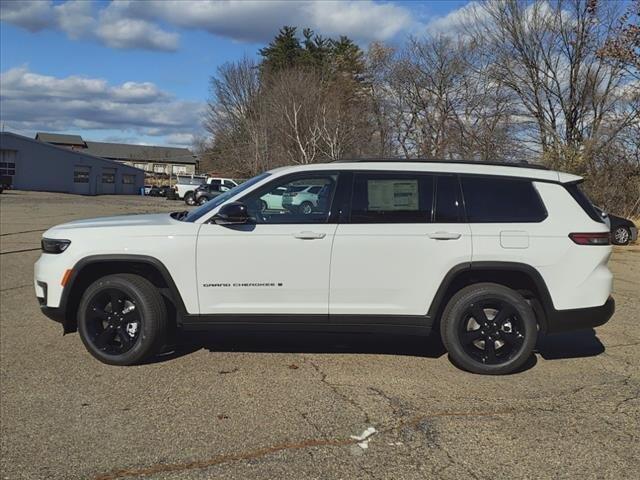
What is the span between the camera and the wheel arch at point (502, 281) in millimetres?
4965

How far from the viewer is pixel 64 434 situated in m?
4.06

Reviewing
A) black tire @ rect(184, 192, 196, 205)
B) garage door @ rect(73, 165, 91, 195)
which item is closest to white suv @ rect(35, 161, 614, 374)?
black tire @ rect(184, 192, 196, 205)

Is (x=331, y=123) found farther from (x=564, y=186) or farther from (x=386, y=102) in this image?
(x=564, y=186)

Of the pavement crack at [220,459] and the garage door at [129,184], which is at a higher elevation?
the garage door at [129,184]

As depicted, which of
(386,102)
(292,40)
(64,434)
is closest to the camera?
(64,434)

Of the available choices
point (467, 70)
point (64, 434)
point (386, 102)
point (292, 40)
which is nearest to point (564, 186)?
point (64, 434)

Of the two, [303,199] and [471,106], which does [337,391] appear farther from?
[471,106]

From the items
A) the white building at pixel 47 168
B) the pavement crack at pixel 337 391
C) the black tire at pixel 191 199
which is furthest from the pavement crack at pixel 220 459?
the white building at pixel 47 168

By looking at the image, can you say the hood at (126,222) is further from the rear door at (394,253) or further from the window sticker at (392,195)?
the window sticker at (392,195)

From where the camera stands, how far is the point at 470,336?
5.07 meters

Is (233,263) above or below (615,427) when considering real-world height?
above

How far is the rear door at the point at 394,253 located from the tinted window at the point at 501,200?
147 millimetres

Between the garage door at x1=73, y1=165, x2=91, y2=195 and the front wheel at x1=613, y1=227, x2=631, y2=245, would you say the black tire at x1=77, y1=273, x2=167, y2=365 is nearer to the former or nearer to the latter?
the front wheel at x1=613, y1=227, x2=631, y2=245

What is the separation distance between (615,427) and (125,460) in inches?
127
